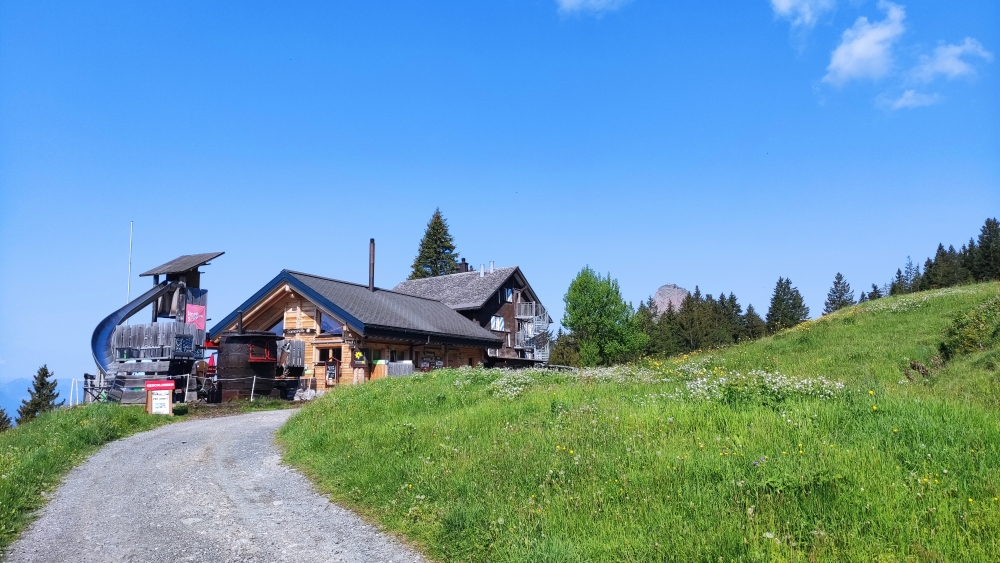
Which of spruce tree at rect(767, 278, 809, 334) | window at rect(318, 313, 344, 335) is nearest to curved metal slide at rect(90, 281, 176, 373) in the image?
window at rect(318, 313, 344, 335)

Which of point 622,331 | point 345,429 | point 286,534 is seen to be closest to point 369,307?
point 345,429

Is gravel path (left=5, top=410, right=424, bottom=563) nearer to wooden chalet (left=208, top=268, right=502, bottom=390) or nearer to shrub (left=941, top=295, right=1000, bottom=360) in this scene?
wooden chalet (left=208, top=268, right=502, bottom=390)

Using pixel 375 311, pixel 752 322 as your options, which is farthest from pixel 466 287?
pixel 752 322

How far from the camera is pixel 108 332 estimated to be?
2847 centimetres

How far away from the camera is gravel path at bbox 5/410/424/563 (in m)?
7.10

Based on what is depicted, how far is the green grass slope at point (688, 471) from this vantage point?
17.6 ft

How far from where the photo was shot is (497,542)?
6.41 metres

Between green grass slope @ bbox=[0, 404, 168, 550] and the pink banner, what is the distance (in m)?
11.4

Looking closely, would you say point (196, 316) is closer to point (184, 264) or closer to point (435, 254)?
point (184, 264)

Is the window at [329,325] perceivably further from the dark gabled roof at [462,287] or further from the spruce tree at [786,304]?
the spruce tree at [786,304]

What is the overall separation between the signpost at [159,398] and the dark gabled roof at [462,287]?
2492 centimetres

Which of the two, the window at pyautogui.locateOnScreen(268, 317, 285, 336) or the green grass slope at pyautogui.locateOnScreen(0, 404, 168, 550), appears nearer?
the green grass slope at pyautogui.locateOnScreen(0, 404, 168, 550)

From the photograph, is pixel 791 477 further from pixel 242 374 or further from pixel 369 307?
pixel 369 307

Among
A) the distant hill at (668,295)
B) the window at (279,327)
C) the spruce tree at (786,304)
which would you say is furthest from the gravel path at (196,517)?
the distant hill at (668,295)
